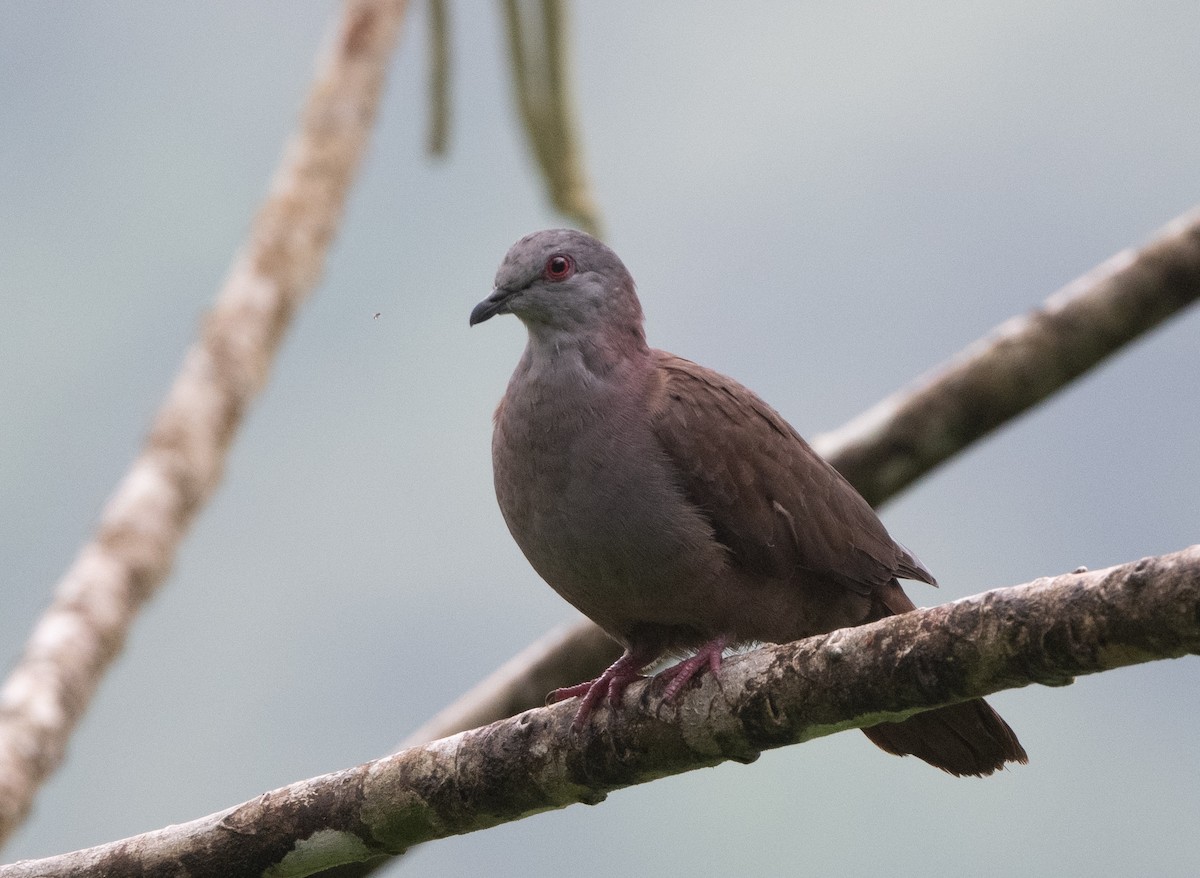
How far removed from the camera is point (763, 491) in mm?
4762

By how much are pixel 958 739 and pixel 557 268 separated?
79.2 inches

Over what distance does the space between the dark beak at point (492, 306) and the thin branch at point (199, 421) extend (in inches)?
99.3

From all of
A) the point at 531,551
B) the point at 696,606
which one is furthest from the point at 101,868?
the point at 696,606

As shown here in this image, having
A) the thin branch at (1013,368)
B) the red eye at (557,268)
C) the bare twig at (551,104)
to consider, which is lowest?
the thin branch at (1013,368)

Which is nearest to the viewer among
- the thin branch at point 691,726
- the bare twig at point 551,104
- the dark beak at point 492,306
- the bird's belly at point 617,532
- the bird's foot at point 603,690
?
the thin branch at point 691,726

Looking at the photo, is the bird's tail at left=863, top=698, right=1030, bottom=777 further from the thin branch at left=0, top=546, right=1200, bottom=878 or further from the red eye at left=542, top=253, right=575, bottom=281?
the red eye at left=542, top=253, right=575, bottom=281

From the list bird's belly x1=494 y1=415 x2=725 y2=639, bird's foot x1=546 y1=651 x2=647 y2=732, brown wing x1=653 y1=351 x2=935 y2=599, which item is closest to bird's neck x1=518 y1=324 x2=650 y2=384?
brown wing x1=653 y1=351 x2=935 y2=599

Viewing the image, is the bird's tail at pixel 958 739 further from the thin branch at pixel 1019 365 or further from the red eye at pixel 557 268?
the red eye at pixel 557 268

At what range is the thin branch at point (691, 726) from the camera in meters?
3.18

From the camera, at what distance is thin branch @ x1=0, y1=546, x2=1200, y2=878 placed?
3.18 m

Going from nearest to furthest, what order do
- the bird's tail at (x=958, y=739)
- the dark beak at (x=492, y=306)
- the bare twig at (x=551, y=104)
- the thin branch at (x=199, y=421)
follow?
the bird's tail at (x=958, y=739)
the dark beak at (x=492, y=306)
the thin branch at (x=199, y=421)
the bare twig at (x=551, y=104)

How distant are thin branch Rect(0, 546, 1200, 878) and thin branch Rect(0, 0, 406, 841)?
1717mm

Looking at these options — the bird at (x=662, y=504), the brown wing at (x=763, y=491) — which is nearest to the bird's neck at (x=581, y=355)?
the bird at (x=662, y=504)

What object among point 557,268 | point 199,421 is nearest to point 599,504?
point 557,268
